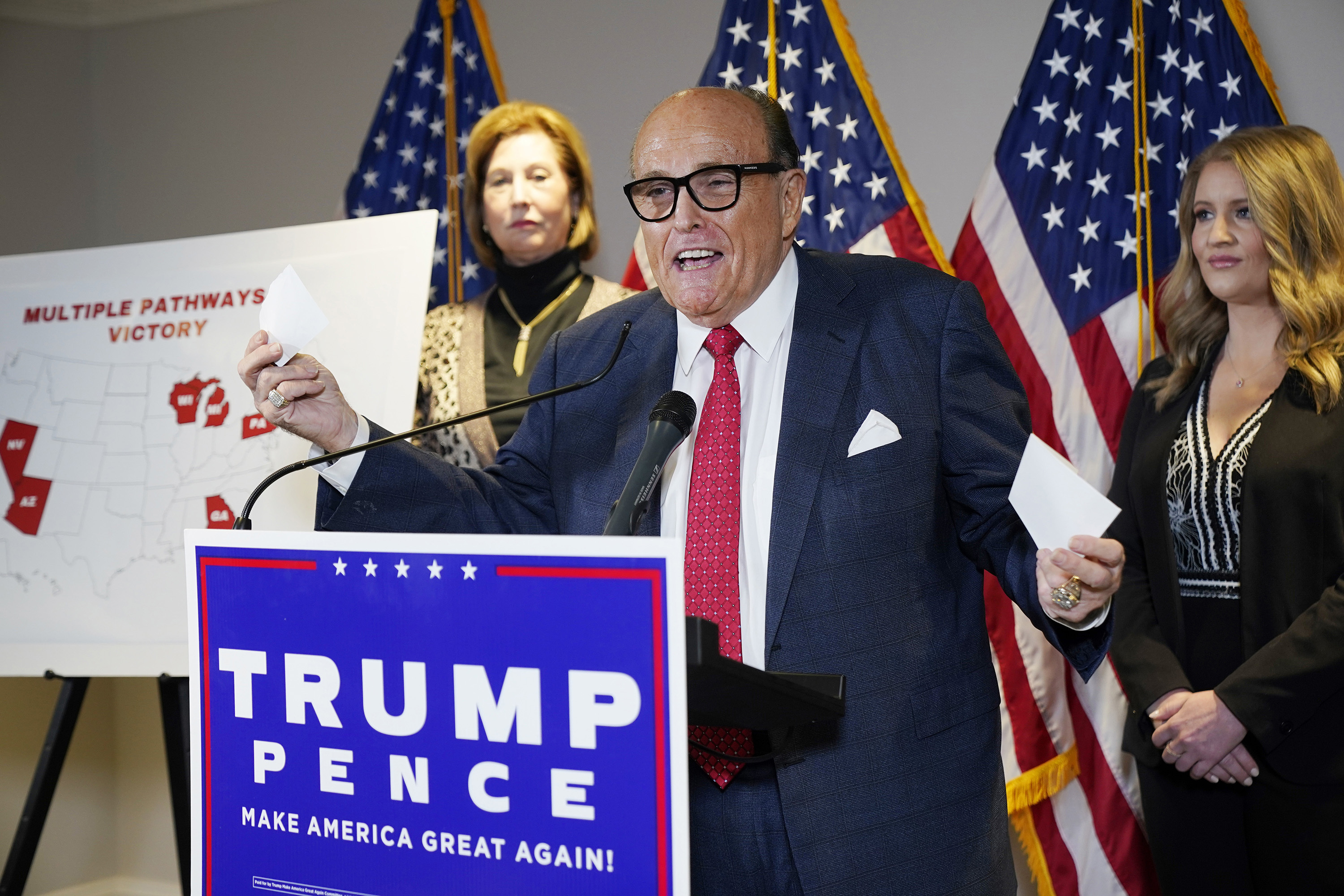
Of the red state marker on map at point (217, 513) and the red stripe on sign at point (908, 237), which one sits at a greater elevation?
the red stripe on sign at point (908, 237)

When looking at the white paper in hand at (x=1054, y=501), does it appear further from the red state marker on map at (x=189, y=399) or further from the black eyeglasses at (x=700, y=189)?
the red state marker on map at (x=189, y=399)

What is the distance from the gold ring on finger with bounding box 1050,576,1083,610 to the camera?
1.27 metres

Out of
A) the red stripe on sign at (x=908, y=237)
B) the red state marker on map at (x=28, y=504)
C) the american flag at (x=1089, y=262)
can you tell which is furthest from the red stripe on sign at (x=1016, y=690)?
the red state marker on map at (x=28, y=504)

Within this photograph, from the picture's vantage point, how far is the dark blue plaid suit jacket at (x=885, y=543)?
57.7 inches

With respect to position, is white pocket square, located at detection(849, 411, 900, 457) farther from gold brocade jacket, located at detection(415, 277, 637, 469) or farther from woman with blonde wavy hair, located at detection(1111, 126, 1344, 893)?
gold brocade jacket, located at detection(415, 277, 637, 469)

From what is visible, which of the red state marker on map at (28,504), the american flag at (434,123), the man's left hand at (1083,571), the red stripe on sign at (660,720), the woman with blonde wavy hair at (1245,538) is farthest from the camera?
the american flag at (434,123)

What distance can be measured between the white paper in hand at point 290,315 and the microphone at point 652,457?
1.52ft

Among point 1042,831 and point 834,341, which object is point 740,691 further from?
point 1042,831

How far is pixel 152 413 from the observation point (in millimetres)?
2588

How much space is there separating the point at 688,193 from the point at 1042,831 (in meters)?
2.01

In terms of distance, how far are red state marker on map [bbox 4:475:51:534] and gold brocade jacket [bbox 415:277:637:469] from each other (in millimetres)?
878

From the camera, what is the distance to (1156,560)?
235 centimetres

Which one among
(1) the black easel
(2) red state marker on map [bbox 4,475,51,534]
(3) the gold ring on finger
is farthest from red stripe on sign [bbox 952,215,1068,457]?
(2) red state marker on map [bbox 4,475,51,534]

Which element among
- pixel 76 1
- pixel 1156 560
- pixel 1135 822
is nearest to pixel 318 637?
pixel 1156 560
